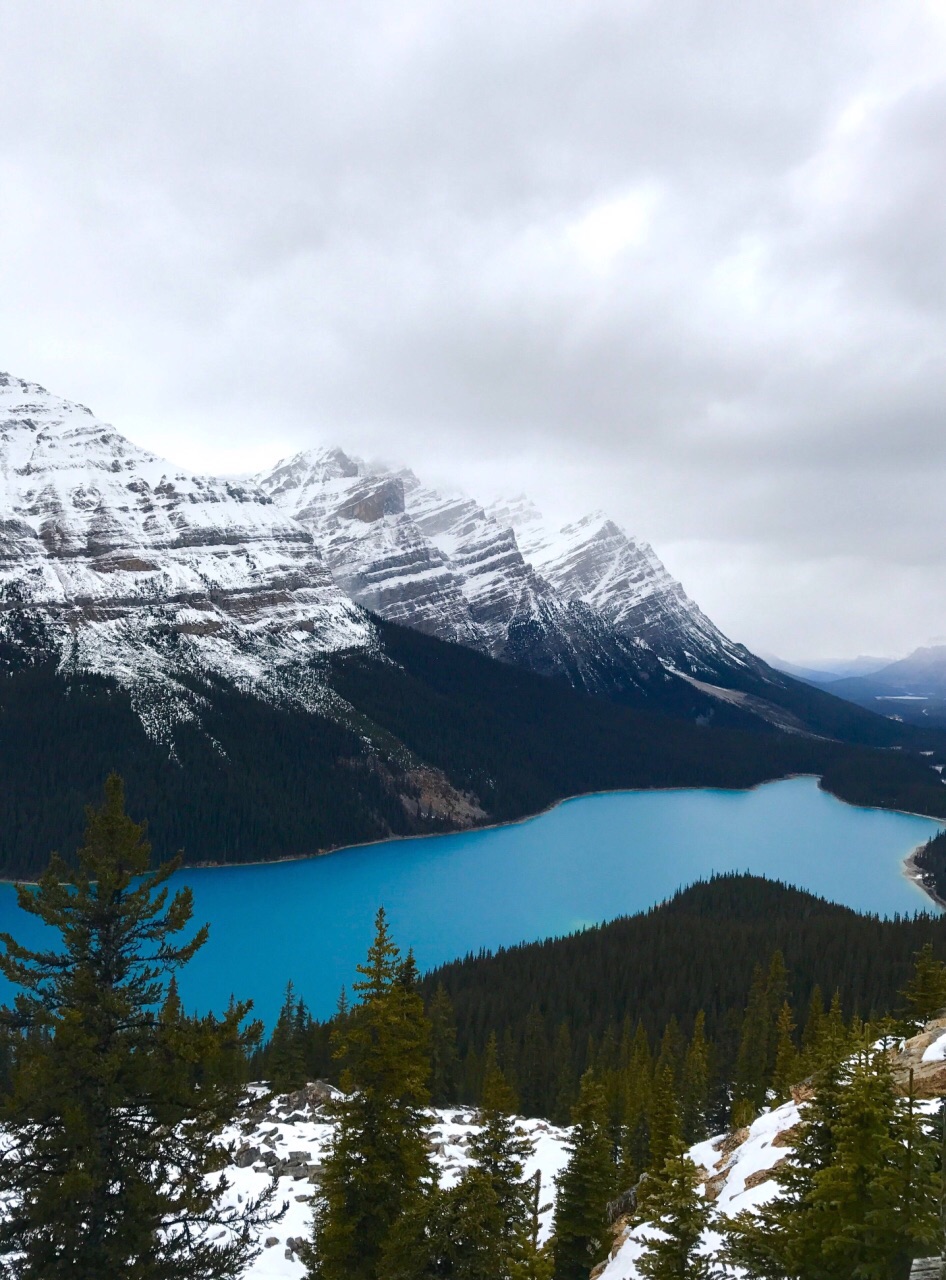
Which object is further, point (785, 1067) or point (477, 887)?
point (477, 887)

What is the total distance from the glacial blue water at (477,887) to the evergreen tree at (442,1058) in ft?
88.0

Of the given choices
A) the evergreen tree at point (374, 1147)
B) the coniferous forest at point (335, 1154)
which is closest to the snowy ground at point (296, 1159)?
the coniferous forest at point (335, 1154)

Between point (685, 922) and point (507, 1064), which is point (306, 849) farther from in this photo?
point (507, 1064)

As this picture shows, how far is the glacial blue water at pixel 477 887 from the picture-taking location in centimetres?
9500

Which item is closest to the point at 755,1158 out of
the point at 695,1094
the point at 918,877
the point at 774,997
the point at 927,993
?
the point at 927,993

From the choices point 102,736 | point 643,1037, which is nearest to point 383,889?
point 102,736

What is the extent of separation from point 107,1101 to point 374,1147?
23.7 feet

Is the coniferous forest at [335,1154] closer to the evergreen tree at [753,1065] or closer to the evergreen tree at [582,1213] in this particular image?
the evergreen tree at [582,1213]

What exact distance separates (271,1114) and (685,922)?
64.7 metres

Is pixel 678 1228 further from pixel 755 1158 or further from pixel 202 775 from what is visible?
pixel 202 775

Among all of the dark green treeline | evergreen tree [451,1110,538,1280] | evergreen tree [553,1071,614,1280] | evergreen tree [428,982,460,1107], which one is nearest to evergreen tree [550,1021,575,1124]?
the dark green treeline

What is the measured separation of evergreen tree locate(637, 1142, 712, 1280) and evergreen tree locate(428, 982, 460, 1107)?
4013 cm

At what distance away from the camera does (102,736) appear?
158 metres

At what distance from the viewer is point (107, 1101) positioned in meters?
12.6
